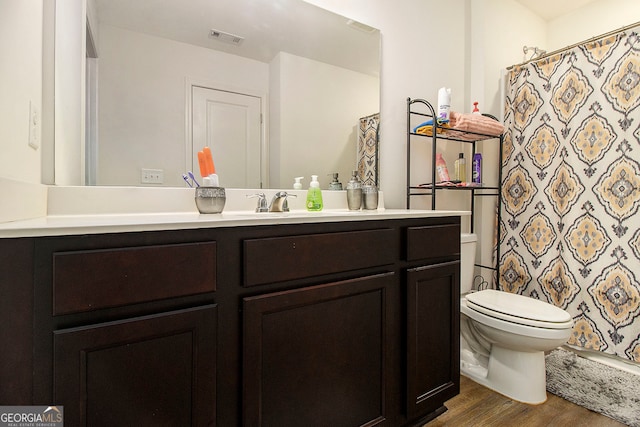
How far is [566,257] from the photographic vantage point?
1880 millimetres

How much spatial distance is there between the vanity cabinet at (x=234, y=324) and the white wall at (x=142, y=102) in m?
0.60

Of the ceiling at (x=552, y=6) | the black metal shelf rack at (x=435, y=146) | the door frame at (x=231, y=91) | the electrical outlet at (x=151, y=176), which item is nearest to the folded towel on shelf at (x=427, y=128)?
the black metal shelf rack at (x=435, y=146)

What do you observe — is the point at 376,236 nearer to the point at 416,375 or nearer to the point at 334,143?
the point at 416,375

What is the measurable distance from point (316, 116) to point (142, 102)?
0.76 meters

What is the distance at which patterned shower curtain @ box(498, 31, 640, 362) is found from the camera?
5.44 feet

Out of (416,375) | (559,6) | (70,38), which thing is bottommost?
(416,375)

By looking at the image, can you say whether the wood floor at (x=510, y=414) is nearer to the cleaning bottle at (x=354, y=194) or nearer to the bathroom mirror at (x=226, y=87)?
the cleaning bottle at (x=354, y=194)

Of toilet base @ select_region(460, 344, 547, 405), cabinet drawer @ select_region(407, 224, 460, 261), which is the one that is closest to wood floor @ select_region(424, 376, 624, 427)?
toilet base @ select_region(460, 344, 547, 405)

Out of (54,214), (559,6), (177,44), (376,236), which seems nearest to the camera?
(54,214)

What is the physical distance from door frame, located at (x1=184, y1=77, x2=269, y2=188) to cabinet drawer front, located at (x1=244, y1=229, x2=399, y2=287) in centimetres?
56

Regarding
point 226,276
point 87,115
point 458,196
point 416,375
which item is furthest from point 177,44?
point 458,196

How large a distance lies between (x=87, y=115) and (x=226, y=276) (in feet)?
2.73

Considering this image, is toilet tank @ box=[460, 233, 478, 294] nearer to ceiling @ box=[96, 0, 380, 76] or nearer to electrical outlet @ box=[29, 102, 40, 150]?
ceiling @ box=[96, 0, 380, 76]

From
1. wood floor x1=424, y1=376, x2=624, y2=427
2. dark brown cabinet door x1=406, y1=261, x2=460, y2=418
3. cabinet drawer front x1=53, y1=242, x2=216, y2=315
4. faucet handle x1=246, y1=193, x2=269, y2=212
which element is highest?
faucet handle x1=246, y1=193, x2=269, y2=212
